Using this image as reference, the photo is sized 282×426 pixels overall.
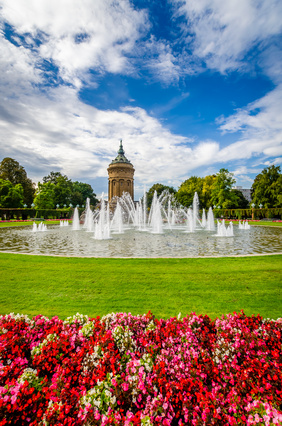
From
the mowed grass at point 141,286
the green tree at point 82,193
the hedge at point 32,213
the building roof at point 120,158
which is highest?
the building roof at point 120,158

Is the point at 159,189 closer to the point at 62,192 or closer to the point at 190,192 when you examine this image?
the point at 190,192

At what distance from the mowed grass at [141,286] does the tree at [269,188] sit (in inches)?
1815

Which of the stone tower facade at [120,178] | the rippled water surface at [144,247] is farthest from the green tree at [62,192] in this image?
the rippled water surface at [144,247]

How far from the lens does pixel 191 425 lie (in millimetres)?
1942

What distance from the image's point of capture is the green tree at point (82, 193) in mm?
72500

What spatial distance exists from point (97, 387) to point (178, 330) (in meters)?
1.33

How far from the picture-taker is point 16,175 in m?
62.7

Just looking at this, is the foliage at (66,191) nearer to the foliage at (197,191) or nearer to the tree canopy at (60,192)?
the tree canopy at (60,192)

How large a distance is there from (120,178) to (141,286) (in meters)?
61.9

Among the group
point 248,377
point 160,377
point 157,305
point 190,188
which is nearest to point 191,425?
point 160,377

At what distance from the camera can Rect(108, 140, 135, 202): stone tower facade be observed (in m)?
66.1

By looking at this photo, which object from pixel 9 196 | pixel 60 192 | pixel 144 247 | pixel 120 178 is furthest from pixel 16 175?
pixel 144 247

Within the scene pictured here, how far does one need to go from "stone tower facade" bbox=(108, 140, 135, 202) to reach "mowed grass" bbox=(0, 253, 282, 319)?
5801 centimetres

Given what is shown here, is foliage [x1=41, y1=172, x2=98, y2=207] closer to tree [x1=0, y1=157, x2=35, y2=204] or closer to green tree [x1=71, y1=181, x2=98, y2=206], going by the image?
green tree [x1=71, y1=181, x2=98, y2=206]
